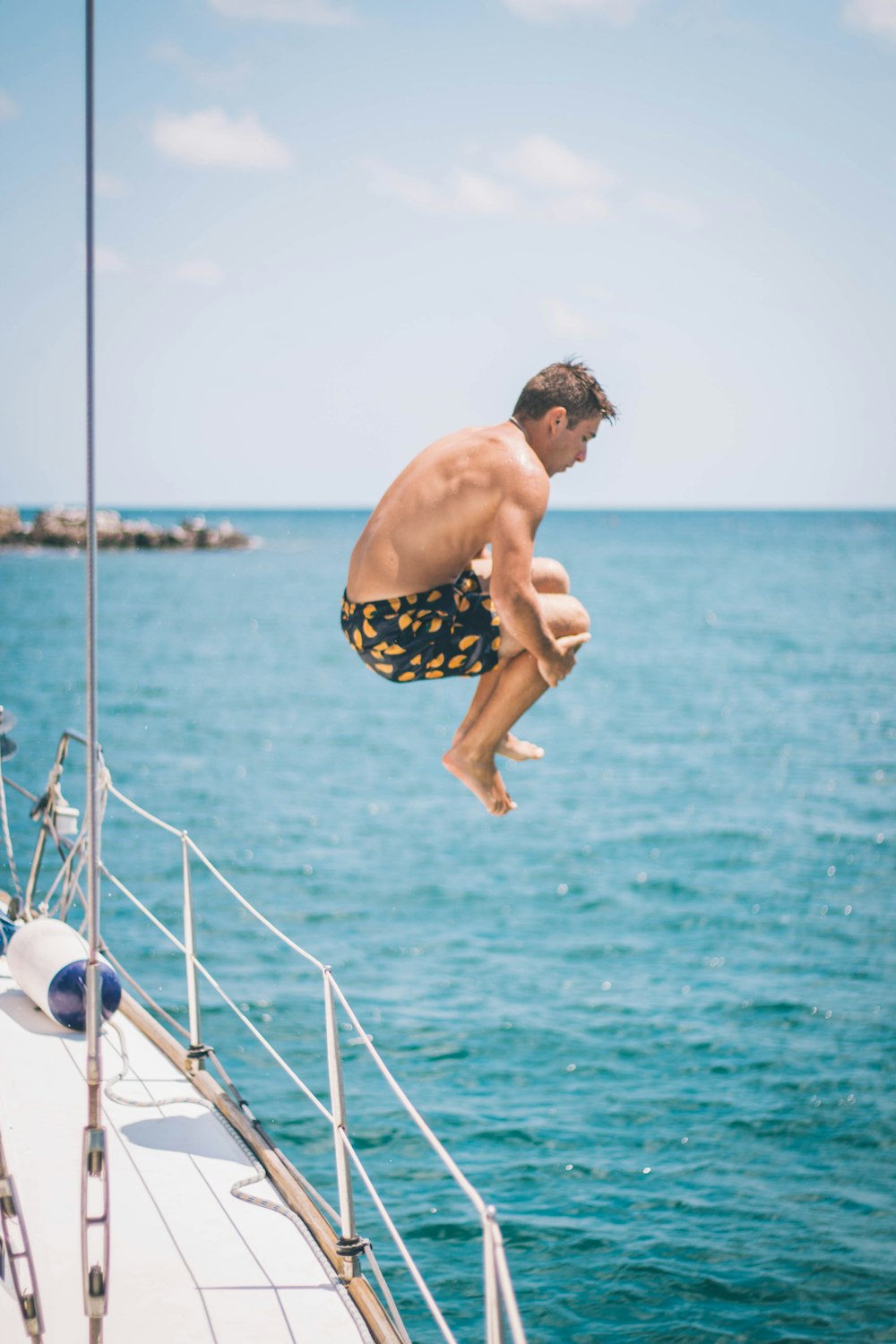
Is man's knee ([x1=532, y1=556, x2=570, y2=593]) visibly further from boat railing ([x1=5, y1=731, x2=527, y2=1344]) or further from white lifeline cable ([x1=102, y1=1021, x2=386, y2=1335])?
white lifeline cable ([x1=102, y1=1021, x2=386, y2=1335])

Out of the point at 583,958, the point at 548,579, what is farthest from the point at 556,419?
the point at 583,958

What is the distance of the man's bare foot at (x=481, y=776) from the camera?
4.41m

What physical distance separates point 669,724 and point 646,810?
11377 mm

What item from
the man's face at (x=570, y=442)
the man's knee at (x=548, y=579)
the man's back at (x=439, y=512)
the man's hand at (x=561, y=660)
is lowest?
the man's hand at (x=561, y=660)

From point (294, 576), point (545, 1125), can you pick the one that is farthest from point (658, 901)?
point (294, 576)

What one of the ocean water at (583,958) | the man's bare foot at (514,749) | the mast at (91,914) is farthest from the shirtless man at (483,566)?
the ocean water at (583,958)

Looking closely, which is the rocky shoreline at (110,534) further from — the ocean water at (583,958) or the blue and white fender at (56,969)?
the blue and white fender at (56,969)

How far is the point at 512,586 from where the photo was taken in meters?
3.85

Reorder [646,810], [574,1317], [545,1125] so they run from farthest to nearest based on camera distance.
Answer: [646,810]
[545,1125]
[574,1317]

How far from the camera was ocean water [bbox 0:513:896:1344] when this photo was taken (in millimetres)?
10766

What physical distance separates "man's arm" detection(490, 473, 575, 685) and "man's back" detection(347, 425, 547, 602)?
4cm

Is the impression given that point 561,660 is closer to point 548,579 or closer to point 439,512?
point 548,579

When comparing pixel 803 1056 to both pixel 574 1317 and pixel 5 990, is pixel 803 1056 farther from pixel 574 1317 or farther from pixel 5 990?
pixel 5 990

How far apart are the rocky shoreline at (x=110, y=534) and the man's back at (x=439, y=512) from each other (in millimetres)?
76591
